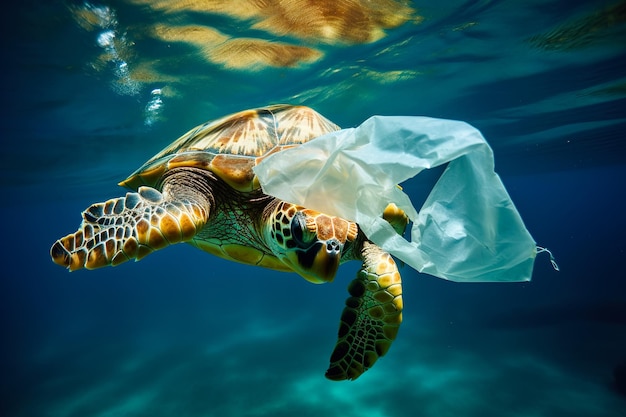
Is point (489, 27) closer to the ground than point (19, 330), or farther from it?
farther from it

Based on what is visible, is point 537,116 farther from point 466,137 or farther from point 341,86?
point 466,137

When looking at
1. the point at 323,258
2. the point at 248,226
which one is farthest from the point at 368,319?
the point at 248,226

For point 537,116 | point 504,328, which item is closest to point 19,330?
point 504,328

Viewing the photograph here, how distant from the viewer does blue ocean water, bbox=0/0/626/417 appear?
6.77m

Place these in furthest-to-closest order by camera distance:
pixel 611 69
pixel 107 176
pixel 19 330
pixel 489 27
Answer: pixel 19 330, pixel 107 176, pixel 611 69, pixel 489 27

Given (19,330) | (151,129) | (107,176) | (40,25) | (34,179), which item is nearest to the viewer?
(40,25)

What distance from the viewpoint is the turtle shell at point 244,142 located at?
264cm

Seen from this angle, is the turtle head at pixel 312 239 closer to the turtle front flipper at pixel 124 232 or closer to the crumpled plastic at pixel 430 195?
the crumpled plastic at pixel 430 195

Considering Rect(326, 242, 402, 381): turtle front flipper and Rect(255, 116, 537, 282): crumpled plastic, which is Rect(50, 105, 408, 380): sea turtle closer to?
Rect(326, 242, 402, 381): turtle front flipper

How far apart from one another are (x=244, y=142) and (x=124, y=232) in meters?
1.17

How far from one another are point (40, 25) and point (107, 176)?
14816 millimetres

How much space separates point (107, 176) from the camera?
63.4ft

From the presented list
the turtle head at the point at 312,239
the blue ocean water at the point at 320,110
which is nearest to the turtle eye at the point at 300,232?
the turtle head at the point at 312,239

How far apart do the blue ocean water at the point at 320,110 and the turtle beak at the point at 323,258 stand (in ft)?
18.6
